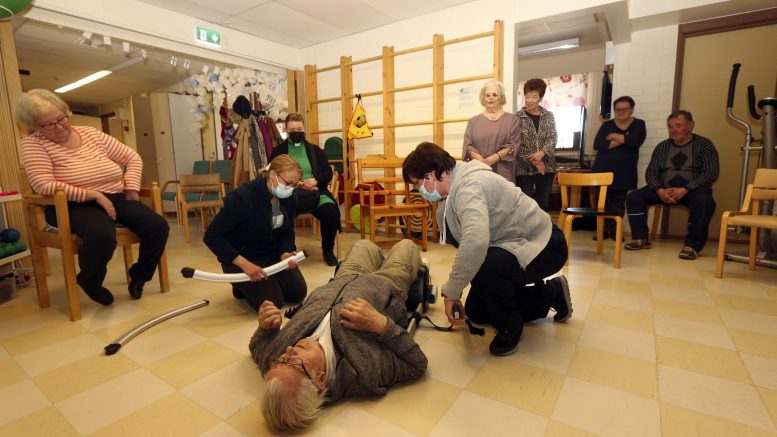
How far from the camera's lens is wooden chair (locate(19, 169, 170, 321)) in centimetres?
192

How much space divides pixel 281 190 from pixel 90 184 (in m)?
1.12

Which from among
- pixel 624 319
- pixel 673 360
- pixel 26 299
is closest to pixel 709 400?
pixel 673 360

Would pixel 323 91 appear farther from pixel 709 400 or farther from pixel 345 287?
pixel 709 400

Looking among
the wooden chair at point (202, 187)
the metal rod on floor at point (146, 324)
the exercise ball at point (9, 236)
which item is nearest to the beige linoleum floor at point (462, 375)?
the metal rod on floor at point (146, 324)

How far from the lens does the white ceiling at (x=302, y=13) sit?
3.65 m

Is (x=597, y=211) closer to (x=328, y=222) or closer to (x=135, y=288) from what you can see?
(x=328, y=222)

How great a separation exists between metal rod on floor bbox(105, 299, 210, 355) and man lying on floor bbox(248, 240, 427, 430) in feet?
2.30

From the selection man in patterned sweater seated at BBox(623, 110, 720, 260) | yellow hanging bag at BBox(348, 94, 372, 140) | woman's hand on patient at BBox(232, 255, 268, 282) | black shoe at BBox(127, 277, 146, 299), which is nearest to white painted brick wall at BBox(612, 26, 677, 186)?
man in patterned sweater seated at BBox(623, 110, 720, 260)

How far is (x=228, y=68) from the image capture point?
14.8ft

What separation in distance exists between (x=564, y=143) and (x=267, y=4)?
4.52 meters

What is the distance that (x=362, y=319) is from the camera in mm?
1205

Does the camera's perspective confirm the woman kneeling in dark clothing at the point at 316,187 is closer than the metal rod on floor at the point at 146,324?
No

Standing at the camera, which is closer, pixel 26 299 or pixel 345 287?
pixel 345 287

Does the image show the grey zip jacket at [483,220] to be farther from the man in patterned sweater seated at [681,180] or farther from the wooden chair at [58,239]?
the man in patterned sweater seated at [681,180]
